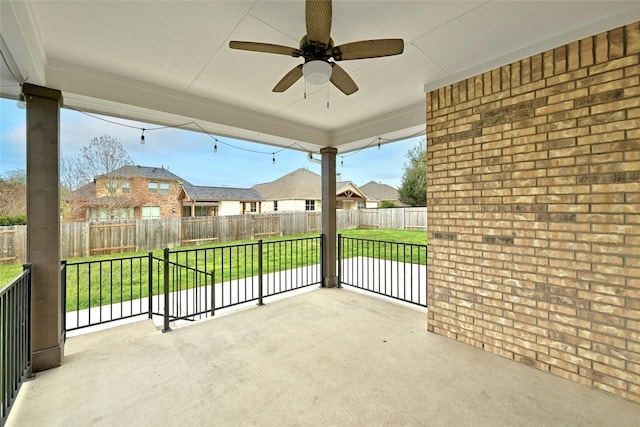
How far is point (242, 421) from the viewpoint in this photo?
162 cm

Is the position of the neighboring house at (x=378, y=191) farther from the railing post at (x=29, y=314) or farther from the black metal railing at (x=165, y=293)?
the railing post at (x=29, y=314)

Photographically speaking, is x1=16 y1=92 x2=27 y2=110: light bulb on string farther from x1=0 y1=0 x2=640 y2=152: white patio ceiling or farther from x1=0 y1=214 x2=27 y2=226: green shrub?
x1=0 y1=214 x2=27 y2=226: green shrub

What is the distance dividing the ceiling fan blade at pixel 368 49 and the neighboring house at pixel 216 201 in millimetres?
9747

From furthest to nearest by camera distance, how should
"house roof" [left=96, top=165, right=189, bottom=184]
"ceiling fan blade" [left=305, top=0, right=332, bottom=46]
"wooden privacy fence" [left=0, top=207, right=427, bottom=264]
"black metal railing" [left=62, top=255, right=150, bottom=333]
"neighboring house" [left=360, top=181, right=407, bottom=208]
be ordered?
1. "neighboring house" [left=360, top=181, right=407, bottom=208]
2. "house roof" [left=96, top=165, right=189, bottom=184]
3. "wooden privacy fence" [left=0, top=207, right=427, bottom=264]
4. "black metal railing" [left=62, top=255, right=150, bottom=333]
5. "ceiling fan blade" [left=305, top=0, right=332, bottom=46]

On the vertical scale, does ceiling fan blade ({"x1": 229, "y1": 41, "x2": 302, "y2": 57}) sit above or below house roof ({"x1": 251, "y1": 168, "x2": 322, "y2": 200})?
below

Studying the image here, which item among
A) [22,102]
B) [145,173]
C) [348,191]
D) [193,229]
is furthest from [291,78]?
[348,191]

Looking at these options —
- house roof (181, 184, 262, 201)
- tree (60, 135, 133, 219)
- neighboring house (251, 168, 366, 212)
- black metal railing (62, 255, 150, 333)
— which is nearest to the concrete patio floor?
black metal railing (62, 255, 150, 333)

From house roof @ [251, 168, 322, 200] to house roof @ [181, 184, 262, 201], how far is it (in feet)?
8.22

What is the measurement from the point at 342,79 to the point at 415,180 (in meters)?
9.38

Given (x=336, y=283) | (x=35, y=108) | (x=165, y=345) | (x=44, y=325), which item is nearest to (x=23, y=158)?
(x=35, y=108)

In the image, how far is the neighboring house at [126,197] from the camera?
6988mm

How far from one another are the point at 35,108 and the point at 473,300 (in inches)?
169

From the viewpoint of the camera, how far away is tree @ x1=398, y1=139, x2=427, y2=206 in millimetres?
10227

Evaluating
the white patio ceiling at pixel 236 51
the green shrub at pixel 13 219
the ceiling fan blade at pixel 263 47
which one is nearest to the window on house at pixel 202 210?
the green shrub at pixel 13 219
